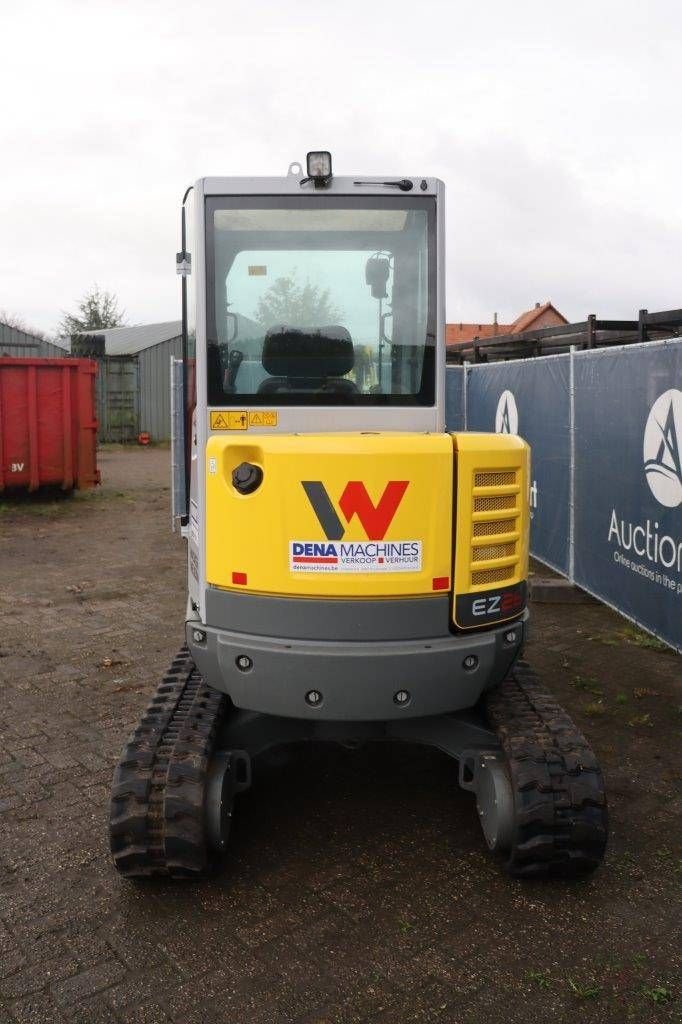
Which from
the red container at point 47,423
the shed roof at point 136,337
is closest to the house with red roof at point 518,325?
the shed roof at point 136,337

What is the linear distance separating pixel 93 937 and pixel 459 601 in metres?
1.93

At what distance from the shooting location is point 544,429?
380 inches

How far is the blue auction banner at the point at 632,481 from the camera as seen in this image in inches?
259

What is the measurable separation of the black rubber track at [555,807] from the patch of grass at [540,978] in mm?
498

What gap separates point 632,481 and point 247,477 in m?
4.52

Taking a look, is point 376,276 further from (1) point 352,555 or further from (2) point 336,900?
(2) point 336,900

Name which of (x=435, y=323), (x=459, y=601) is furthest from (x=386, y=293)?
(x=459, y=601)

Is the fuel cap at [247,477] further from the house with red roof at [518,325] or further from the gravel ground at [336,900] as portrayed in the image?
the house with red roof at [518,325]

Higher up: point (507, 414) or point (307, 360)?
point (307, 360)

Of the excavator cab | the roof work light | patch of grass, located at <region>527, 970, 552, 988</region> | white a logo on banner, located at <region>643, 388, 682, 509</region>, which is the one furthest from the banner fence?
patch of grass, located at <region>527, 970, 552, 988</region>

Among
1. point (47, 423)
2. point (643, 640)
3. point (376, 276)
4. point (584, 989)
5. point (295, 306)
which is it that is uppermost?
point (376, 276)

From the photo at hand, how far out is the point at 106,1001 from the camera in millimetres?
3162

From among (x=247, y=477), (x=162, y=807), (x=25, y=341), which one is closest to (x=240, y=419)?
(x=247, y=477)

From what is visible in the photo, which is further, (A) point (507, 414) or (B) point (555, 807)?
(A) point (507, 414)
